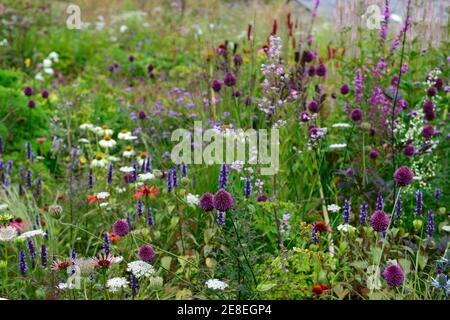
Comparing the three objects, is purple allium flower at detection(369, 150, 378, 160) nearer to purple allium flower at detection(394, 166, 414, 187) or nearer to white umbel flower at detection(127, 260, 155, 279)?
purple allium flower at detection(394, 166, 414, 187)

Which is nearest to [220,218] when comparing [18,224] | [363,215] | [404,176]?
[363,215]

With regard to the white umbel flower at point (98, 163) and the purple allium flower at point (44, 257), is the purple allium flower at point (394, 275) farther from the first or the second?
the white umbel flower at point (98, 163)

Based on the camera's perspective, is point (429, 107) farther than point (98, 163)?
No

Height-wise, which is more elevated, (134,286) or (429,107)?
(429,107)

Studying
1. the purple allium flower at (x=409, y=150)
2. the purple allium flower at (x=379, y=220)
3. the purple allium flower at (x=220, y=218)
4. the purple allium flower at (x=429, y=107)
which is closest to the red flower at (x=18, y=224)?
the purple allium flower at (x=220, y=218)

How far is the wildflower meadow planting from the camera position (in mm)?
2867

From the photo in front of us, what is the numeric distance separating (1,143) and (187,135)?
1.30 metres

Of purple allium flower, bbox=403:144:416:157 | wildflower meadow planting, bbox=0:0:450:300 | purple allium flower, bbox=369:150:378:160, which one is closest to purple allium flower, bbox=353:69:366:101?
wildflower meadow planting, bbox=0:0:450:300

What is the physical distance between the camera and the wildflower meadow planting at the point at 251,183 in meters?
2.87

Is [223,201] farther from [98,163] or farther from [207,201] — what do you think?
[98,163]

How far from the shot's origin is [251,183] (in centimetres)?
382

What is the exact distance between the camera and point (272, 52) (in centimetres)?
376
